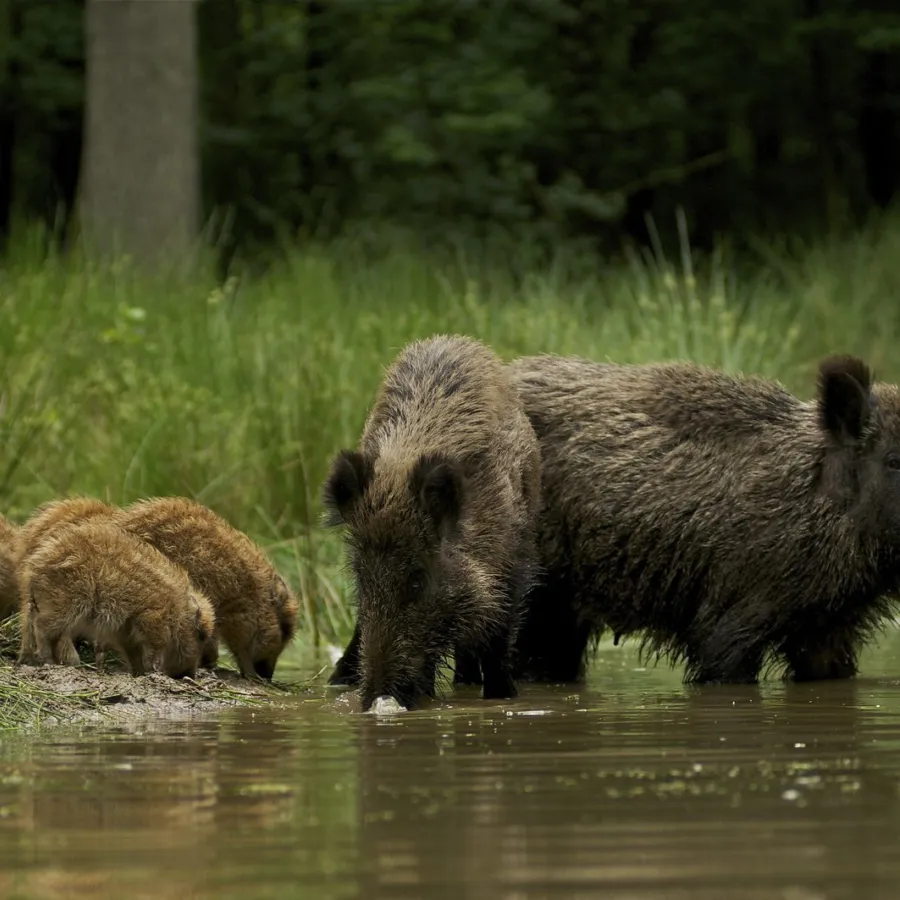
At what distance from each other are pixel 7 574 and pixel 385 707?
168 centimetres

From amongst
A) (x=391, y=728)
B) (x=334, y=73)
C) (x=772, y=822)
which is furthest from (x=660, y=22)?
(x=772, y=822)

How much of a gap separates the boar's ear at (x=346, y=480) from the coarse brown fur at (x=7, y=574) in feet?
4.10

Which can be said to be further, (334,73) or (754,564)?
(334,73)

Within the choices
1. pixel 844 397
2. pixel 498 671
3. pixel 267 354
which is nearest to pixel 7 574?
pixel 498 671

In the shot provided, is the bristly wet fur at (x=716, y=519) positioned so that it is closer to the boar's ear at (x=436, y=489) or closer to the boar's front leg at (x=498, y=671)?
the boar's front leg at (x=498, y=671)

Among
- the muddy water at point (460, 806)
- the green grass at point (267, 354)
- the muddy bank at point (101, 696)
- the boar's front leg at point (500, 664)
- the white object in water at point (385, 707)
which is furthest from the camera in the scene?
the green grass at point (267, 354)

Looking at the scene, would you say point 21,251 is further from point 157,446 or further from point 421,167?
point 421,167

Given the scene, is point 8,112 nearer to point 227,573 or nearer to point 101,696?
point 227,573

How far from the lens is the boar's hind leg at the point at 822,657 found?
26.9 feet

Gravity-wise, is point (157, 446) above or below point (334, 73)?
below

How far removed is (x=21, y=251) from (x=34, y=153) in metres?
10.6

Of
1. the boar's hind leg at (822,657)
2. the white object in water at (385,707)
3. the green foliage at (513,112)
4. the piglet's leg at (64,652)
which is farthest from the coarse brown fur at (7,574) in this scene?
the green foliage at (513,112)

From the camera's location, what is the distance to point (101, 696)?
253 inches

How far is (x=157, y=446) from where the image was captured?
32.6 feet
